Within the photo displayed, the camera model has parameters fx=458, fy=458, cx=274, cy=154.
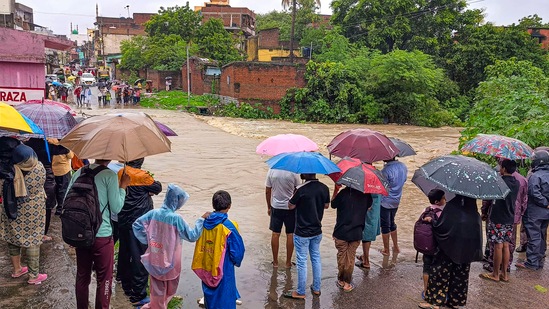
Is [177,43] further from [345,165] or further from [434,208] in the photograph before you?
[434,208]

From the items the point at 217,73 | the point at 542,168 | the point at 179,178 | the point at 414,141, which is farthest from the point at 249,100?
the point at 542,168

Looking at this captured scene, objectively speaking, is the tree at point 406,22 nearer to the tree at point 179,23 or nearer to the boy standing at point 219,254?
the tree at point 179,23

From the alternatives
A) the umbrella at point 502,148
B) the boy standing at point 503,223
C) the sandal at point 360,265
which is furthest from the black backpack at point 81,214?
the boy standing at point 503,223

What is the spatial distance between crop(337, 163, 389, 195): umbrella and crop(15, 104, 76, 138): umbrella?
358 cm

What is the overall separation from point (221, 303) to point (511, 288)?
3.84 m

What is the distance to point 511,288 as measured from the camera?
5805 millimetres

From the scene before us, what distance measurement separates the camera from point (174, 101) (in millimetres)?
36219

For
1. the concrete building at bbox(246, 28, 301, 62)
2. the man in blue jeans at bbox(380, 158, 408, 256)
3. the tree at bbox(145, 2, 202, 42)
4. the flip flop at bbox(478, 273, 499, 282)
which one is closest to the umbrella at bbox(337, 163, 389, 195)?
the man in blue jeans at bbox(380, 158, 408, 256)

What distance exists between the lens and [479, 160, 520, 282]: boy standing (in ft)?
19.0

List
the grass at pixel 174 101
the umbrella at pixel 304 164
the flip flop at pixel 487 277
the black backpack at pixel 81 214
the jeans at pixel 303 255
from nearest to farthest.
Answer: the black backpack at pixel 81 214 → the umbrella at pixel 304 164 → the jeans at pixel 303 255 → the flip flop at pixel 487 277 → the grass at pixel 174 101

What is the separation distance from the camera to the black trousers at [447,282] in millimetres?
4953

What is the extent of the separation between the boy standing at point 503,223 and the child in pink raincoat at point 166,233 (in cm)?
386

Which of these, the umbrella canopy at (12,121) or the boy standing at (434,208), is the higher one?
the umbrella canopy at (12,121)

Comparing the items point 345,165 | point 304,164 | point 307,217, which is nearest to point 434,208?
point 345,165
